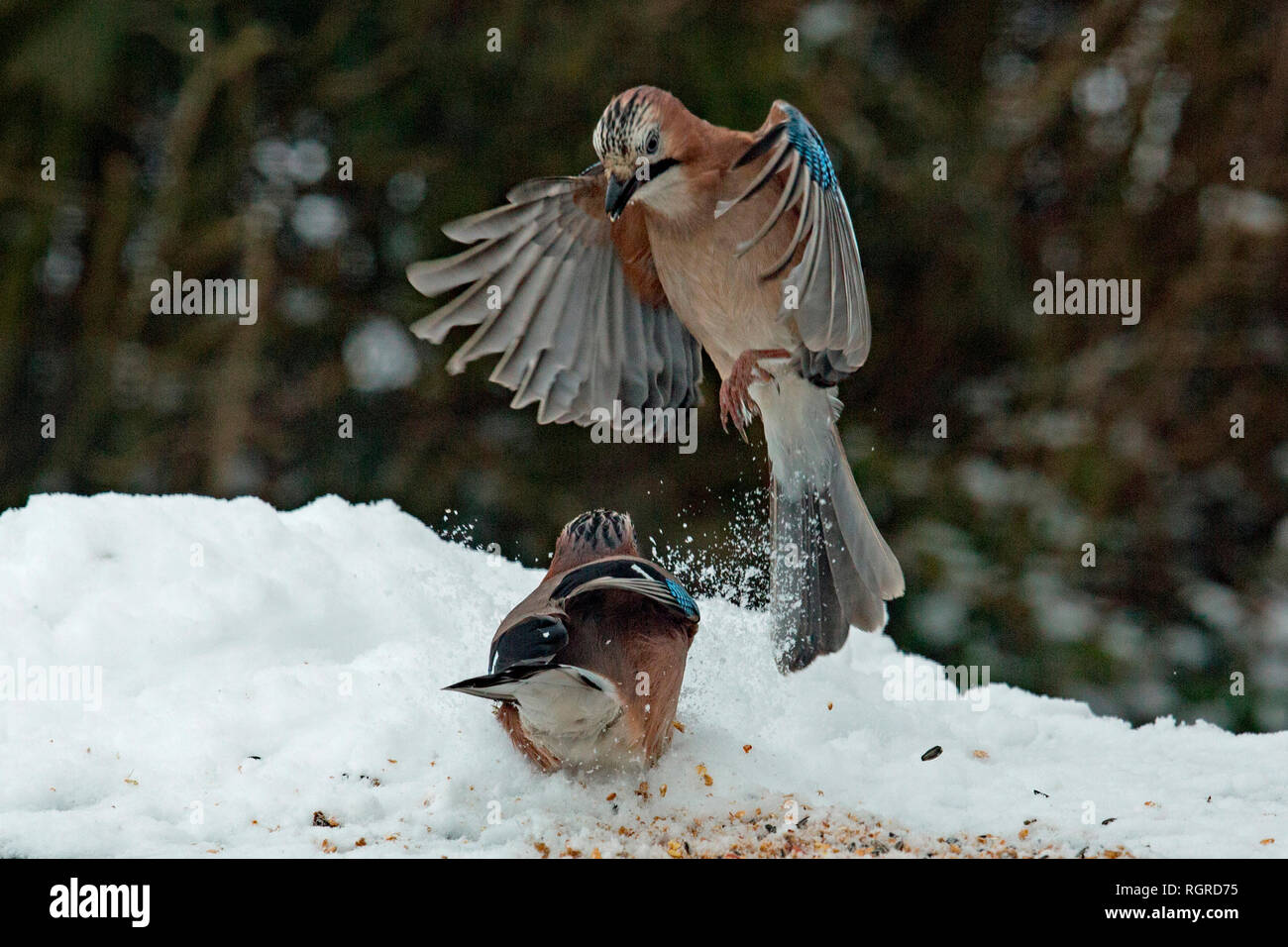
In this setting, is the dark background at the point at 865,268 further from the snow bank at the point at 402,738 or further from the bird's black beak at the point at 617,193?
the bird's black beak at the point at 617,193

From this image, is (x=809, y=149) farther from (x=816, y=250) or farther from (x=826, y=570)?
(x=826, y=570)

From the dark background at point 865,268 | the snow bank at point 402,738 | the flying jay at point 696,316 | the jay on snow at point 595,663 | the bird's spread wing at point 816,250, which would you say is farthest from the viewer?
the dark background at point 865,268

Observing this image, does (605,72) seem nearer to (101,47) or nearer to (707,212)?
(101,47)

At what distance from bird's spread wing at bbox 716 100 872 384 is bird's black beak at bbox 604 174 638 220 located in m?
0.15

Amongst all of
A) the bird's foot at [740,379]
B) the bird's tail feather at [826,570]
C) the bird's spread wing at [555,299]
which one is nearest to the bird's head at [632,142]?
the bird's spread wing at [555,299]

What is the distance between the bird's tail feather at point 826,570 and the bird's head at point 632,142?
2.24 feet

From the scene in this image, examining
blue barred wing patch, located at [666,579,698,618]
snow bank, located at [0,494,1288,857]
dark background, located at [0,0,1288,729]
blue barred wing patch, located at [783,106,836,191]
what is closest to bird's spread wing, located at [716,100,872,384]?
blue barred wing patch, located at [783,106,836,191]

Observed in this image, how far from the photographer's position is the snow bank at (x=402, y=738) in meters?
1.88

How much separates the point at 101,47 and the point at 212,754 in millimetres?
2605

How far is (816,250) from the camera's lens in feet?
7.09

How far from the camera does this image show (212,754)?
1.99 m

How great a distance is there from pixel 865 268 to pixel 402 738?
7.93 feet

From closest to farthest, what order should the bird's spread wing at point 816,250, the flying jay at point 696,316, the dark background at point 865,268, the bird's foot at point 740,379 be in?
the bird's spread wing at point 816,250 → the flying jay at point 696,316 → the bird's foot at point 740,379 → the dark background at point 865,268

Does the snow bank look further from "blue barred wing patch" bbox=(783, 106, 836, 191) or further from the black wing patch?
"blue barred wing patch" bbox=(783, 106, 836, 191)
